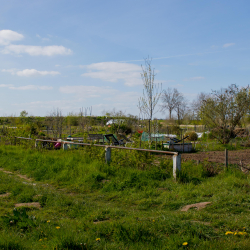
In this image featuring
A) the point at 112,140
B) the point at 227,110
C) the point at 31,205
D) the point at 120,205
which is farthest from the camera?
the point at 227,110

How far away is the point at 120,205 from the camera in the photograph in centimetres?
530

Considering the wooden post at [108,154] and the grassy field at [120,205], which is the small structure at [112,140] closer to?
the grassy field at [120,205]

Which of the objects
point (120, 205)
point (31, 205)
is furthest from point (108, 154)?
point (31, 205)

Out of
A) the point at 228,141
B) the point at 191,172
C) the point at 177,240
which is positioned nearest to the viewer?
the point at 177,240

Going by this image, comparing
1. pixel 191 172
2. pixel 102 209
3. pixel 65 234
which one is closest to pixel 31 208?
pixel 102 209

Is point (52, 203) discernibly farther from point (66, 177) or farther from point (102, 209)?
point (66, 177)

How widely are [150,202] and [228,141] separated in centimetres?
1630

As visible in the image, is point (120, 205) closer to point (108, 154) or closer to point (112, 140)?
point (108, 154)

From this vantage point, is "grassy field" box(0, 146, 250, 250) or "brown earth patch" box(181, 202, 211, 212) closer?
"grassy field" box(0, 146, 250, 250)

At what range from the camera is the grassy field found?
10.4ft

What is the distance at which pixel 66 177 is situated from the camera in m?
7.57

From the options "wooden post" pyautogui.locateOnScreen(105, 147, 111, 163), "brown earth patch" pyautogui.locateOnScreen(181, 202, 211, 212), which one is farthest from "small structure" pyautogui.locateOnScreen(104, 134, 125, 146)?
"brown earth patch" pyautogui.locateOnScreen(181, 202, 211, 212)

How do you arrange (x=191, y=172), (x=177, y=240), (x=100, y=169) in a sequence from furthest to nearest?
(x=100, y=169)
(x=191, y=172)
(x=177, y=240)

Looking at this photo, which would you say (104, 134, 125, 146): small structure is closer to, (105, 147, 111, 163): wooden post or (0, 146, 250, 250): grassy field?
(0, 146, 250, 250): grassy field
